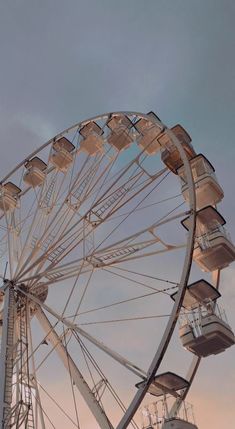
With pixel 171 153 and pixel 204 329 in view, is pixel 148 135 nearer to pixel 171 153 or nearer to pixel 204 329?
pixel 171 153

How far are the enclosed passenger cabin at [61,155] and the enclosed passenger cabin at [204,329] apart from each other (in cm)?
647

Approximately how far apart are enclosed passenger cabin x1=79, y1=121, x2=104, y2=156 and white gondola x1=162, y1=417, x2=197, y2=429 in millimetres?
8714

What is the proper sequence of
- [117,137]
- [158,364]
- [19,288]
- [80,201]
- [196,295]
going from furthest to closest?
1. [117,137]
2. [80,201]
3. [19,288]
4. [196,295]
5. [158,364]

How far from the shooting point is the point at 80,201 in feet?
51.9

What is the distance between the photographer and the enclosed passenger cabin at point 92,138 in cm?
1764

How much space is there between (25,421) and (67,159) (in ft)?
27.1

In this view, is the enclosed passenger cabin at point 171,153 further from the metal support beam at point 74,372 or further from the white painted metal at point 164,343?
the metal support beam at point 74,372

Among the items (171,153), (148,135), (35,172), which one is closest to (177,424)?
(171,153)

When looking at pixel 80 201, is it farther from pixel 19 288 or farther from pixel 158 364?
pixel 158 364

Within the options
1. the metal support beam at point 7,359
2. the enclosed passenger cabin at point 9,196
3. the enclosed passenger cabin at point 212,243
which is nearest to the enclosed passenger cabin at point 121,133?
the enclosed passenger cabin at point 9,196

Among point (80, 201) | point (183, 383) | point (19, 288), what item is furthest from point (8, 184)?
point (183, 383)

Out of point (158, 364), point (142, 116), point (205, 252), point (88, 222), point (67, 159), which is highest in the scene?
point (67, 159)

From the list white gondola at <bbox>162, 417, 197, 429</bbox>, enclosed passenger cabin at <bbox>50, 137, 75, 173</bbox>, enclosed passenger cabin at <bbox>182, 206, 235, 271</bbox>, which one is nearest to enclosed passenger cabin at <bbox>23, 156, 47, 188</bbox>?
enclosed passenger cabin at <bbox>50, 137, 75, 173</bbox>

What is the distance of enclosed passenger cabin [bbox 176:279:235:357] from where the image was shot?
40.2 feet
